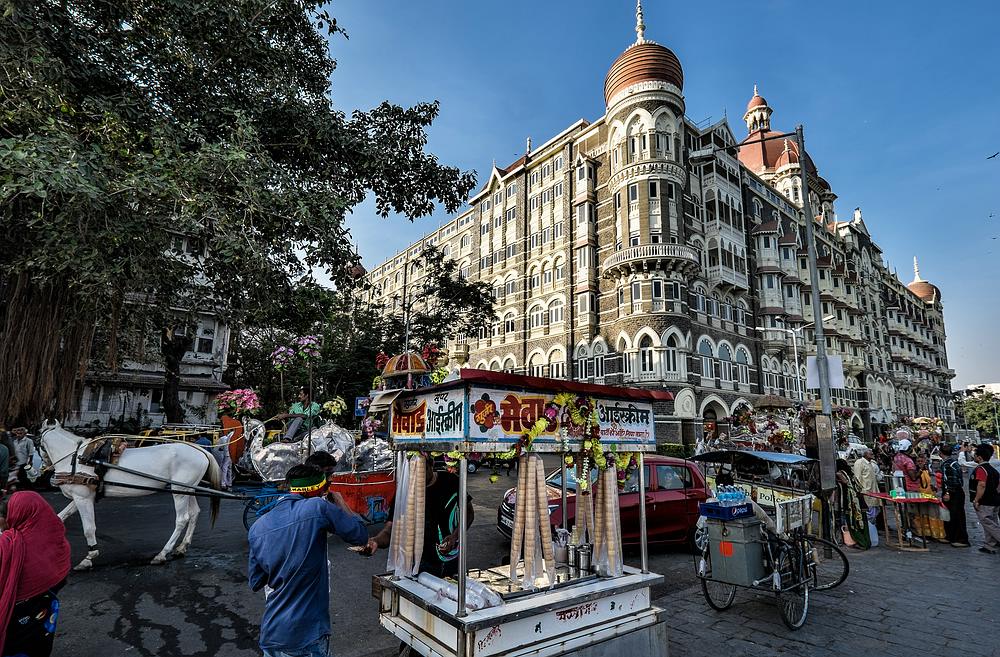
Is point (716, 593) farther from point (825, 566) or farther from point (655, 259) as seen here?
point (655, 259)

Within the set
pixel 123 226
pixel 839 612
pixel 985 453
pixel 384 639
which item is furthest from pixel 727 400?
pixel 123 226

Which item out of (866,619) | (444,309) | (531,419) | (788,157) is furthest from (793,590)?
(788,157)

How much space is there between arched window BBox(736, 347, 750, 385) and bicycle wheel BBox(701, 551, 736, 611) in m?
29.1

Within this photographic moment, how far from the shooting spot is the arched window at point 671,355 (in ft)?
93.4

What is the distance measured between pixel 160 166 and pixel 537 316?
101 feet

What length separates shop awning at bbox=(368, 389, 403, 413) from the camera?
4703mm

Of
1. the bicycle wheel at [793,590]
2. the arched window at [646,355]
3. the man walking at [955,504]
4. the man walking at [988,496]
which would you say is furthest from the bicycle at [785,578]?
the arched window at [646,355]

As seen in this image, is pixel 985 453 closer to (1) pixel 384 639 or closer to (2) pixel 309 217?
(1) pixel 384 639

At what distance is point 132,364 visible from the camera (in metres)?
25.0

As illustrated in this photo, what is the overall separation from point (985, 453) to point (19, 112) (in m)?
16.3

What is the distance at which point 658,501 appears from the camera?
9.02 meters

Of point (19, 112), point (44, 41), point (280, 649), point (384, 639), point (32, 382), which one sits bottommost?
point (384, 639)

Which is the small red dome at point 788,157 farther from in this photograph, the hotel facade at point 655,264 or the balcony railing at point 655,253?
the balcony railing at point 655,253

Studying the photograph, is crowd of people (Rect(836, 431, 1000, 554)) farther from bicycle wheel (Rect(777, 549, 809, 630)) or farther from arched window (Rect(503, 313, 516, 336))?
arched window (Rect(503, 313, 516, 336))
